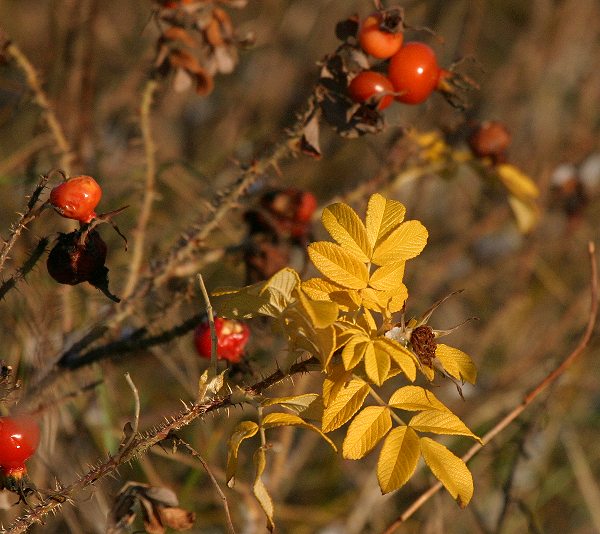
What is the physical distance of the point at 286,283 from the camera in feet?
2.63

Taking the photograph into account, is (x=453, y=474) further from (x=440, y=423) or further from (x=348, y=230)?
(x=348, y=230)

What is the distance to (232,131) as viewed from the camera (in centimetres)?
277

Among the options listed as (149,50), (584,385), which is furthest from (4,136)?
(584,385)

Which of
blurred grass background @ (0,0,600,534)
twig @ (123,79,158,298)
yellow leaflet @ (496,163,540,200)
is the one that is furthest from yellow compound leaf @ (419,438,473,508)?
yellow leaflet @ (496,163,540,200)

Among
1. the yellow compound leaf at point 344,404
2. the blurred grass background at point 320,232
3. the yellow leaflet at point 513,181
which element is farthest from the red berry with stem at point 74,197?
the yellow leaflet at point 513,181

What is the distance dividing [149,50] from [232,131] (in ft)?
1.99

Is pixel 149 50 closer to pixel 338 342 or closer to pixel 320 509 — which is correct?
pixel 320 509

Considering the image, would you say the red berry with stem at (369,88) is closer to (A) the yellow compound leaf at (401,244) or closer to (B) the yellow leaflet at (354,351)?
(A) the yellow compound leaf at (401,244)

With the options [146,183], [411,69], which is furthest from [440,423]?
[146,183]

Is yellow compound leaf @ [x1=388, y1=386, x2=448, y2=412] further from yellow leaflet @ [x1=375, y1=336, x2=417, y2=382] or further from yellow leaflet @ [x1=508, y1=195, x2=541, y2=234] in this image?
yellow leaflet @ [x1=508, y1=195, x2=541, y2=234]

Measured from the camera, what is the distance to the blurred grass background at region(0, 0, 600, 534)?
4.99 ft

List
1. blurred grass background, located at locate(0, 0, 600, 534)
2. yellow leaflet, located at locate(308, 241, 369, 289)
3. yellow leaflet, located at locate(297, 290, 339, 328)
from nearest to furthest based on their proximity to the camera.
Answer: yellow leaflet, located at locate(297, 290, 339, 328), yellow leaflet, located at locate(308, 241, 369, 289), blurred grass background, located at locate(0, 0, 600, 534)

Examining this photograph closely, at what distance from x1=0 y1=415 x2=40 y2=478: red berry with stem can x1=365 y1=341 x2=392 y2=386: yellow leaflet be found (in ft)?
1.42

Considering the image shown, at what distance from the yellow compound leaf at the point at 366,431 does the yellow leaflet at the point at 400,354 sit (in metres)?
0.08
